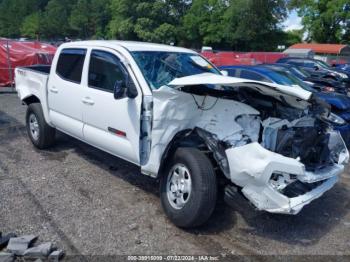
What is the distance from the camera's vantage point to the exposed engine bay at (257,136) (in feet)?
11.5

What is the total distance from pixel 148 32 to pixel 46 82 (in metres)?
53.8

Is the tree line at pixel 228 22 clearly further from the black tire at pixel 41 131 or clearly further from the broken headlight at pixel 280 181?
the broken headlight at pixel 280 181

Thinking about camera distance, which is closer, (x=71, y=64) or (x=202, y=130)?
(x=202, y=130)

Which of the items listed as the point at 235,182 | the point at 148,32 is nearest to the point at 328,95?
the point at 235,182

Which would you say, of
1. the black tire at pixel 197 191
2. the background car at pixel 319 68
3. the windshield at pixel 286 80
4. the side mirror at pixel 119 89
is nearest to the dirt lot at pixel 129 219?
the black tire at pixel 197 191

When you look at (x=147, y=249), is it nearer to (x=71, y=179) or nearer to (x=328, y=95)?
(x=71, y=179)

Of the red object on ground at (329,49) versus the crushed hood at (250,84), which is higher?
the crushed hood at (250,84)

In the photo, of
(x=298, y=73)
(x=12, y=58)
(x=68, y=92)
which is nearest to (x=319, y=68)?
(x=298, y=73)

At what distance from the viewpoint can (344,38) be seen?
62812 millimetres

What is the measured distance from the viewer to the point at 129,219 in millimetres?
4188

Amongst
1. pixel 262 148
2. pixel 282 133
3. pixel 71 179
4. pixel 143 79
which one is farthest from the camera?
pixel 71 179

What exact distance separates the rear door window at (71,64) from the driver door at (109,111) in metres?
0.25

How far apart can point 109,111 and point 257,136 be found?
74.4 inches

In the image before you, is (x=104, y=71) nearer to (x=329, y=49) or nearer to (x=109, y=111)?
(x=109, y=111)
